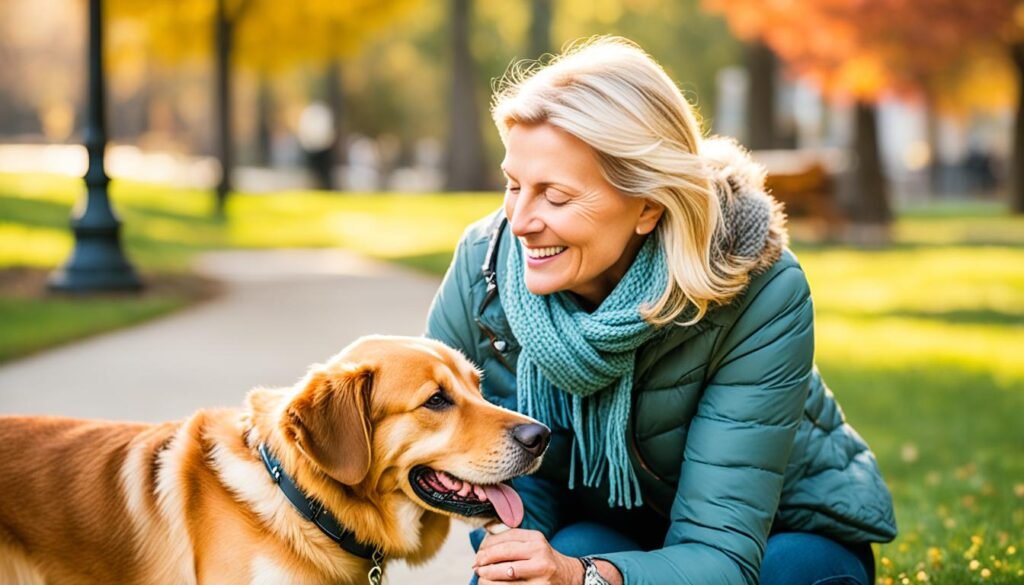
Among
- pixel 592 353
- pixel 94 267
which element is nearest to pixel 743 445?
pixel 592 353

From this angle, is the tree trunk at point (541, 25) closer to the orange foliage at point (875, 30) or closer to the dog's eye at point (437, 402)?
the orange foliage at point (875, 30)

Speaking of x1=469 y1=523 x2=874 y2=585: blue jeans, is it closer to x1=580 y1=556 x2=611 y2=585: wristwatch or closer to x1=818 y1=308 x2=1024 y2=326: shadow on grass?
x1=580 y1=556 x2=611 y2=585: wristwatch

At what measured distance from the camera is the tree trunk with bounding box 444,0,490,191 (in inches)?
1277

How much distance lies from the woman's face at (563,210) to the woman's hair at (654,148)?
0.15 feet

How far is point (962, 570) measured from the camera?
4988 mm

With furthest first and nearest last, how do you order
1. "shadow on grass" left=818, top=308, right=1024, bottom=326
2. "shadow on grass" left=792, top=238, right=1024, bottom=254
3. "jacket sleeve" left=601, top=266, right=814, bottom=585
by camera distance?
"shadow on grass" left=792, top=238, right=1024, bottom=254
"shadow on grass" left=818, top=308, right=1024, bottom=326
"jacket sleeve" left=601, top=266, right=814, bottom=585

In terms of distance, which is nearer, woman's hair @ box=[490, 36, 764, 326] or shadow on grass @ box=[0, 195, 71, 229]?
woman's hair @ box=[490, 36, 764, 326]

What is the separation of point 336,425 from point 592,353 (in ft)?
2.55

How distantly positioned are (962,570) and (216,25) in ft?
76.2

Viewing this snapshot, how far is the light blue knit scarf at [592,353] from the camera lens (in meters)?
3.84

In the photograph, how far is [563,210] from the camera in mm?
3834

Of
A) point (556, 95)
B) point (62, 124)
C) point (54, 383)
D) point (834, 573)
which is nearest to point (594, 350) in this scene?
point (556, 95)

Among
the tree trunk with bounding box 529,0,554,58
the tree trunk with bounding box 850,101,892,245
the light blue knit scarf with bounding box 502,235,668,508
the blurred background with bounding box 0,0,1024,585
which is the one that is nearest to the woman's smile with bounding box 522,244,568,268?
the light blue knit scarf with bounding box 502,235,668,508

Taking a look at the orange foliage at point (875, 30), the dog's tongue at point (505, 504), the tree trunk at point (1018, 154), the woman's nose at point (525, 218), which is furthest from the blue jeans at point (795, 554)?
the tree trunk at point (1018, 154)
